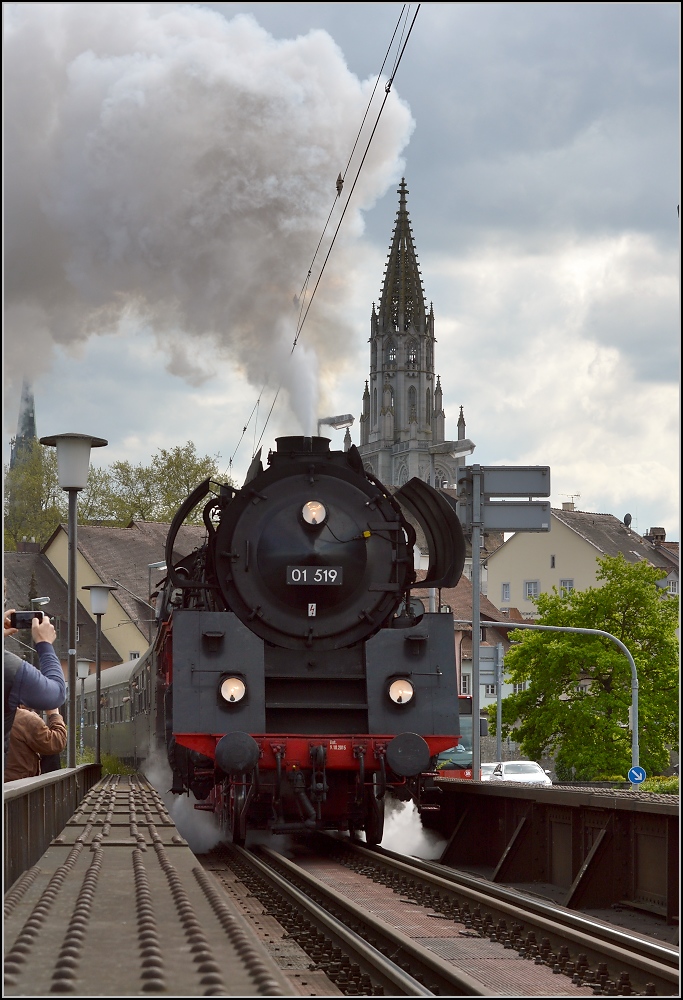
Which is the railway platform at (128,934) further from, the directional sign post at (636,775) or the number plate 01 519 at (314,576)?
the directional sign post at (636,775)

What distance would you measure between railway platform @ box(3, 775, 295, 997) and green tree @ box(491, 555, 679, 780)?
114 feet

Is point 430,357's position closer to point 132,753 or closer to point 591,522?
point 591,522

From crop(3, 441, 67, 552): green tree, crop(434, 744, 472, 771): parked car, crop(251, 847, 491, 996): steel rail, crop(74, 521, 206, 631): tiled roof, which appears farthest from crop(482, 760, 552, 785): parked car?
crop(251, 847, 491, 996): steel rail

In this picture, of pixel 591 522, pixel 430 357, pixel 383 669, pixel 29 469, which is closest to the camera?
pixel 383 669

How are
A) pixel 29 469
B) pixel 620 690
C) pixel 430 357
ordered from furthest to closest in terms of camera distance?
pixel 430 357 < pixel 29 469 < pixel 620 690

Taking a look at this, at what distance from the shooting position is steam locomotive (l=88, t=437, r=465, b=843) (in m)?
11.3

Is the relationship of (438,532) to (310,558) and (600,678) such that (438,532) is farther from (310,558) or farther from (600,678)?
(600,678)

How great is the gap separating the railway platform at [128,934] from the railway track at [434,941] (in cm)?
143

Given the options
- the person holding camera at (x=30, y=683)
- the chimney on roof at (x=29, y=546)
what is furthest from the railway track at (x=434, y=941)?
the chimney on roof at (x=29, y=546)

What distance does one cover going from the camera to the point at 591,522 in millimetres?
71875

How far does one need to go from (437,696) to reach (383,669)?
561 millimetres

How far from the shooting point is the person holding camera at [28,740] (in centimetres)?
784

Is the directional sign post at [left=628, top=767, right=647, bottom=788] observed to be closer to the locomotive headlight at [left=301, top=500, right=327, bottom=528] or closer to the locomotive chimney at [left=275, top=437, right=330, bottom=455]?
the locomotive chimney at [left=275, top=437, right=330, bottom=455]

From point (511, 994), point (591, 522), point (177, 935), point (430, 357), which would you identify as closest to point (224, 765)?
point (511, 994)
